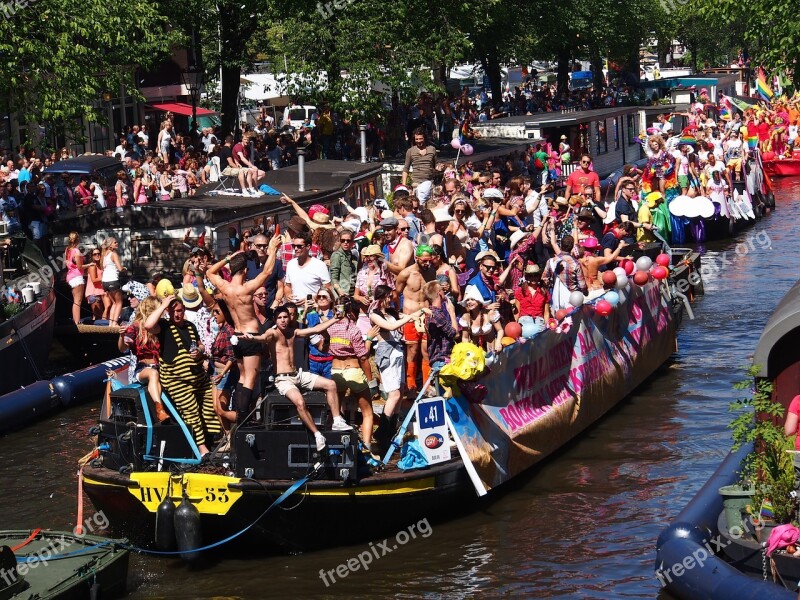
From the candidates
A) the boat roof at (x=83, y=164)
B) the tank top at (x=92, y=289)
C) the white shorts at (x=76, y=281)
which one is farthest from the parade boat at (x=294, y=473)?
the boat roof at (x=83, y=164)

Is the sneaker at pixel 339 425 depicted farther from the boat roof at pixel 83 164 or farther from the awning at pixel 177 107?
the awning at pixel 177 107

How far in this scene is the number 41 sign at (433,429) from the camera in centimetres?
1360

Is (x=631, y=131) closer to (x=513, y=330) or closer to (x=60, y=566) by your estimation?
(x=513, y=330)

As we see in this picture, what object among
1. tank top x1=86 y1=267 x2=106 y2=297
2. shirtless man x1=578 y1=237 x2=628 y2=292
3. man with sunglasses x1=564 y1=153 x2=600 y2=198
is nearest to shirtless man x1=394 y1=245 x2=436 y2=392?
shirtless man x1=578 y1=237 x2=628 y2=292

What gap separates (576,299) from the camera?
55.9ft

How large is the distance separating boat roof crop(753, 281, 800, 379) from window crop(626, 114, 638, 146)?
29.4 m

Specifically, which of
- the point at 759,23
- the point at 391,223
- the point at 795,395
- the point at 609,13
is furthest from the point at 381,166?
the point at 609,13

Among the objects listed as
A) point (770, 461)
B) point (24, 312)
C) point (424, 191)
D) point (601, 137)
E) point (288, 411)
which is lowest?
point (770, 461)

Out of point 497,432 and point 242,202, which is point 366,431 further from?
point 242,202

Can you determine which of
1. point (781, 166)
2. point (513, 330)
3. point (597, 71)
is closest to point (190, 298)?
point (513, 330)

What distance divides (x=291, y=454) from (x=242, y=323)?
1946mm

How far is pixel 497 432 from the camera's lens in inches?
583

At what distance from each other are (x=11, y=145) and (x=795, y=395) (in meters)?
27.4

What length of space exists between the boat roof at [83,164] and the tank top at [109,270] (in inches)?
233
